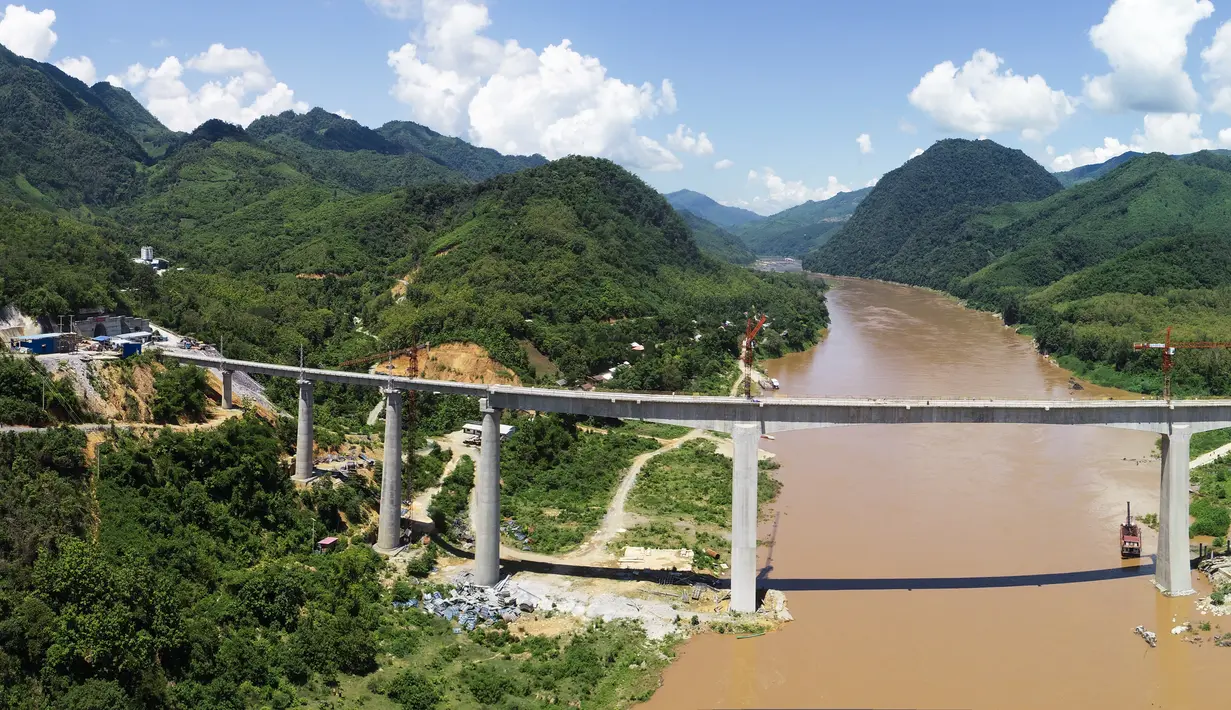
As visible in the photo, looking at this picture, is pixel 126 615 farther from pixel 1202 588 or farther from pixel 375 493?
pixel 1202 588

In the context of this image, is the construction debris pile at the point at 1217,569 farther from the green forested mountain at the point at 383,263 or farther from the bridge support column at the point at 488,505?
the green forested mountain at the point at 383,263

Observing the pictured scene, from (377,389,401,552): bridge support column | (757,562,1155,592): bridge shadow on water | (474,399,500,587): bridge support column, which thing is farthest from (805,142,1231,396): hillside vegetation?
(377,389,401,552): bridge support column

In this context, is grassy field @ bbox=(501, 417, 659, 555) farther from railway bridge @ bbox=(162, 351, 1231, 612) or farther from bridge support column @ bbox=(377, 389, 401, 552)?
railway bridge @ bbox=(162, 351, 1231, 612)

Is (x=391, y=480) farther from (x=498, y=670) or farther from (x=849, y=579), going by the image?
(x=849, y=579)

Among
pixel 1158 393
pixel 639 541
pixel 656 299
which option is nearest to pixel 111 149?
pixel 656 299

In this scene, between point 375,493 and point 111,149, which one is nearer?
point 375,493
